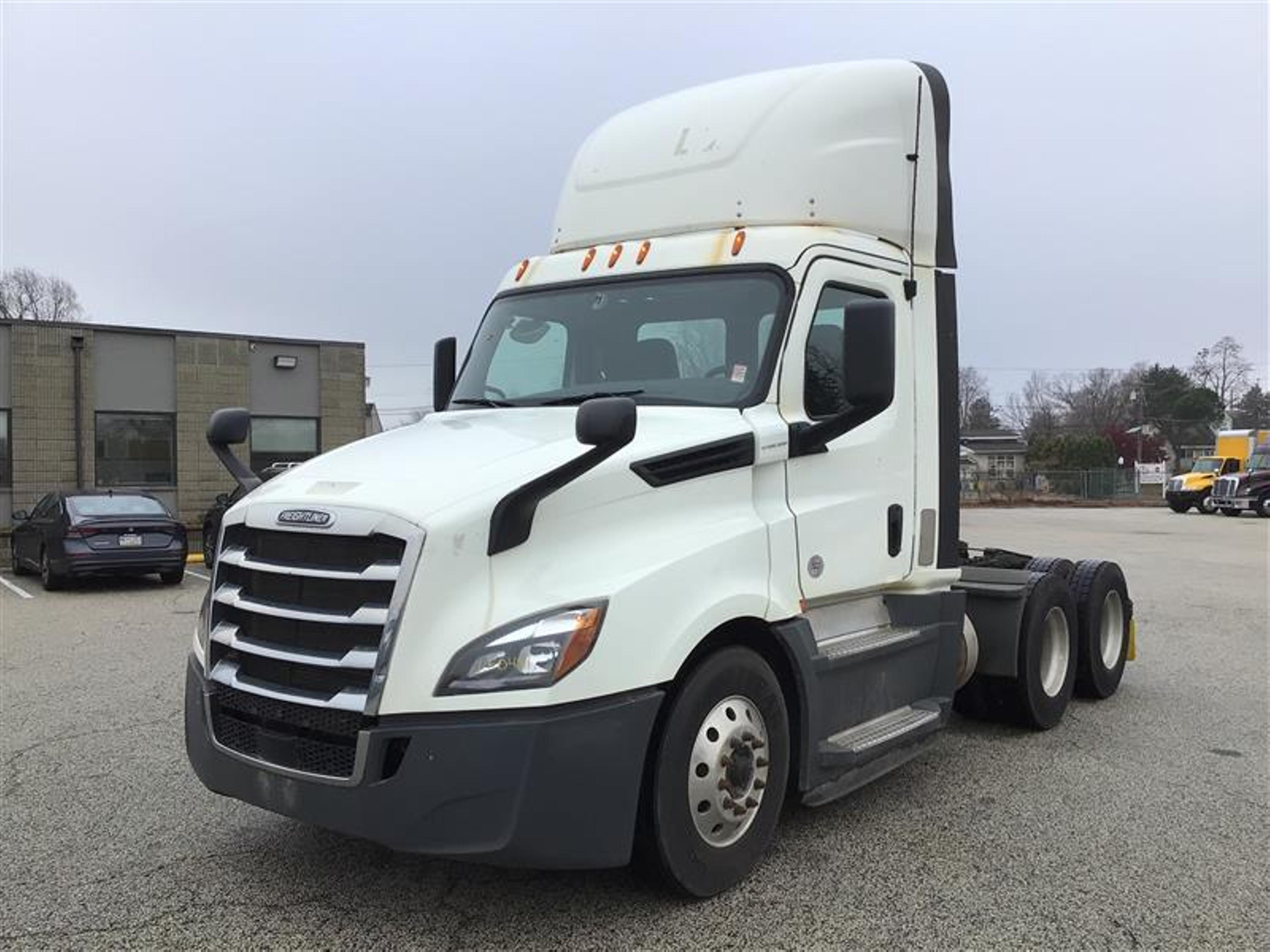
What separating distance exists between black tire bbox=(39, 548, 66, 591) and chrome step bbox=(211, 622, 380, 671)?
12083 millimetres

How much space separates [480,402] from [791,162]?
1.89 metres

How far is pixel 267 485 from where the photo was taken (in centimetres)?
384

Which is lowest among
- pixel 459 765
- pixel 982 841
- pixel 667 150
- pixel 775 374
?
pixel 982 841

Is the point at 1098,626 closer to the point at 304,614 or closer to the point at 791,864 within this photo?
the point at 791,864

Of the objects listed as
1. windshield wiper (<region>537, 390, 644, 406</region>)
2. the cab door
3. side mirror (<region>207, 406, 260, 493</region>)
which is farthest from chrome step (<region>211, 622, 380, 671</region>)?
the cab door

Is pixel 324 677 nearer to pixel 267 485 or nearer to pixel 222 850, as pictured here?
pixel 267 485

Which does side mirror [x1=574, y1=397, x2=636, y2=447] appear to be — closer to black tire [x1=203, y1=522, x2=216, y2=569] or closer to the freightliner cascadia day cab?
the freightliner cascadia day cab

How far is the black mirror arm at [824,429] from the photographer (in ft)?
13.7

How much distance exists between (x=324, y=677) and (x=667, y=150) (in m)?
3.22

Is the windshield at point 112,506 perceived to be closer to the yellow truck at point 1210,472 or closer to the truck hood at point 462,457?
the truck hood at point 462,457

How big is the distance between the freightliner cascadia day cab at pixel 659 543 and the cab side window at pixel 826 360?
0.02 meters

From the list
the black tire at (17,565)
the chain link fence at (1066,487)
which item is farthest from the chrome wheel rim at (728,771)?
the chain link fence at (1066,487)

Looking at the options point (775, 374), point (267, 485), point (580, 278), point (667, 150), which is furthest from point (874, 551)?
point (267, 485)

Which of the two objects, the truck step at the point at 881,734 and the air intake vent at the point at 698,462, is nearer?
the air intake vent at the point at 698,462
